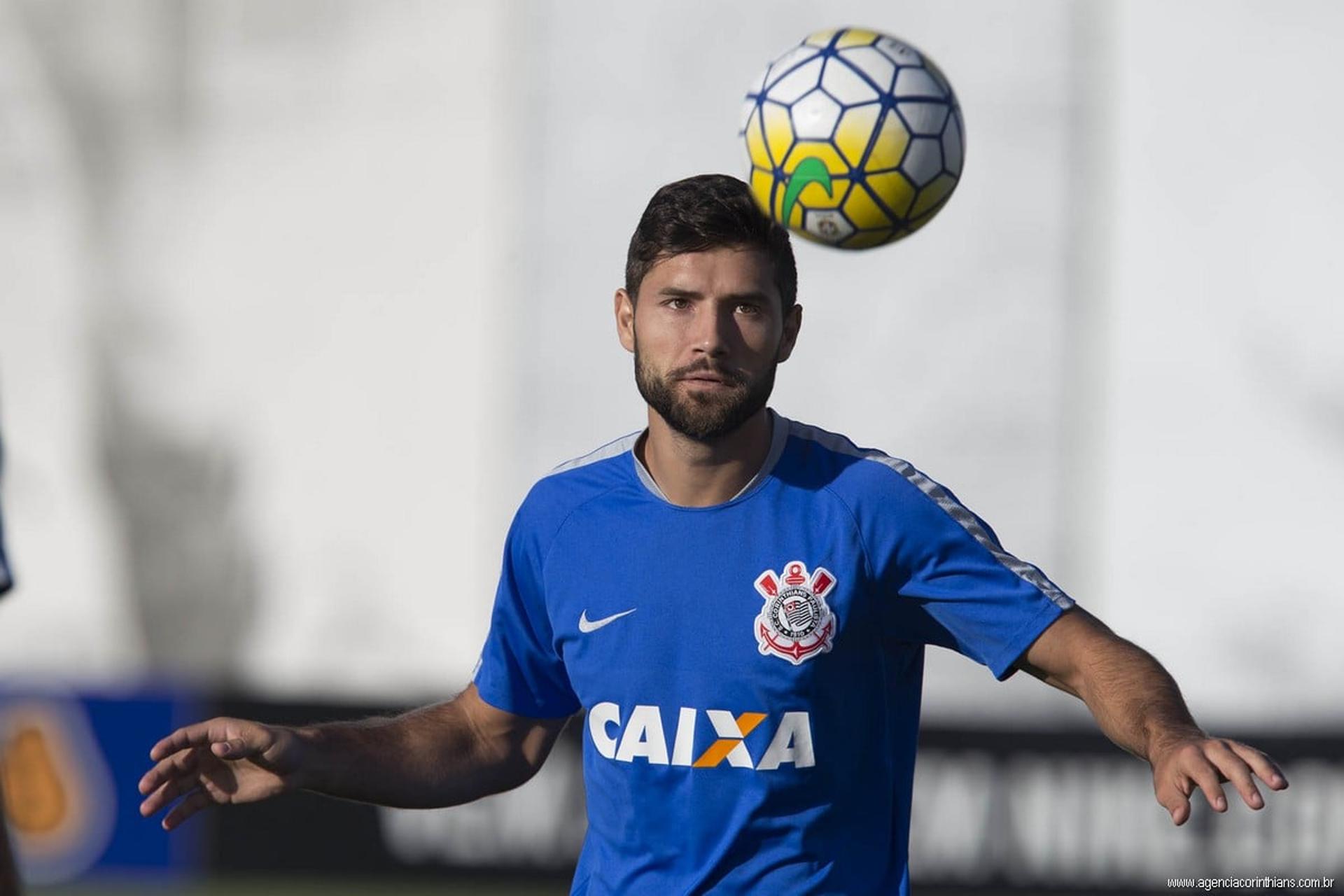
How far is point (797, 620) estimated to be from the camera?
3727mm

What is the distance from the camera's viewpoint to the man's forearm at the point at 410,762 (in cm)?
399

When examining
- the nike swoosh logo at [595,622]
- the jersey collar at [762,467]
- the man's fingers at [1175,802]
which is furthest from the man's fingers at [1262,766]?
the nike swoosh logo at [595,622]

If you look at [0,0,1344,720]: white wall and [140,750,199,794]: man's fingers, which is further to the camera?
[0,0,1344,720]: white wall

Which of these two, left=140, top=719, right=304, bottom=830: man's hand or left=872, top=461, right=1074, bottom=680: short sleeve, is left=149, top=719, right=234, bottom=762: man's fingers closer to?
left=140, top=719, right=304, bottom=830: man's hand

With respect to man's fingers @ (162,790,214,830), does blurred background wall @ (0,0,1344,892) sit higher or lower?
higher

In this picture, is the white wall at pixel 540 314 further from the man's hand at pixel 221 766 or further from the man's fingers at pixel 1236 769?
the man's fingers at pixel 1236 769

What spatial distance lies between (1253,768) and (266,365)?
27.0 feet

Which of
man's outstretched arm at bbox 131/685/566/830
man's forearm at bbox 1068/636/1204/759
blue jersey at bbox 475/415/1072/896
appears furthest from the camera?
man's outstretched arm at bbox 131/685/566/830

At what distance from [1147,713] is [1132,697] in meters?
0.07

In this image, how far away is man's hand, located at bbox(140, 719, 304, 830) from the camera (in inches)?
149

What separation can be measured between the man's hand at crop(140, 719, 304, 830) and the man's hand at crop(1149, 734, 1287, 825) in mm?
1821

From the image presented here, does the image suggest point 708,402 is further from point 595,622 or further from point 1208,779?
point 1208,779

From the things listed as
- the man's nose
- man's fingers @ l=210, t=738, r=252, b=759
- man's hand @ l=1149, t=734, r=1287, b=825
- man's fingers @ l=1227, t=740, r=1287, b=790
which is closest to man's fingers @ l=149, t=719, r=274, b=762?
man's fingers @ l=210, t=738, r=252, b=759

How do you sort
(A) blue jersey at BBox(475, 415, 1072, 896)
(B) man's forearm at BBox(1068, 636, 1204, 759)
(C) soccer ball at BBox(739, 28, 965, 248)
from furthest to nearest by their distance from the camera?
(C) soccer ball at BBox(739, 28, 965, 248), (A) blue jersey at BBox(475, 415, 1072, 896), (B) man's forearm at BBox(1068, 636, 1204, 759)
